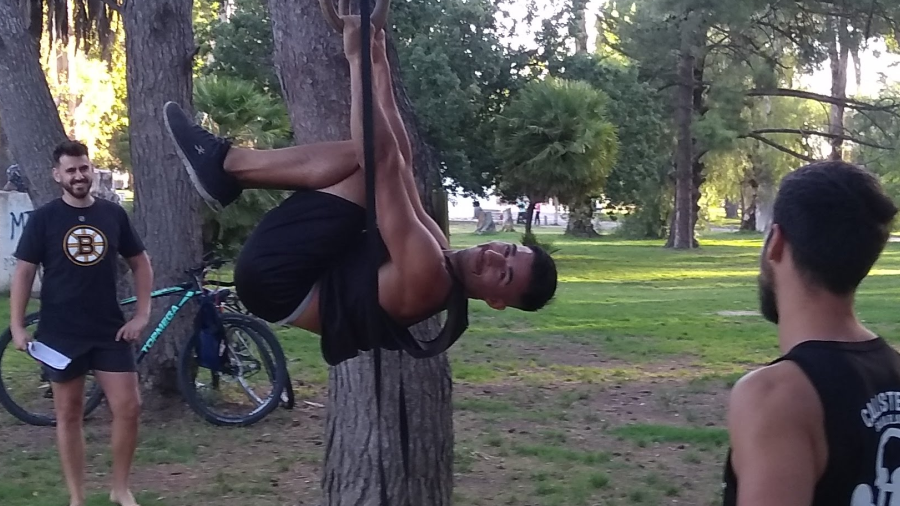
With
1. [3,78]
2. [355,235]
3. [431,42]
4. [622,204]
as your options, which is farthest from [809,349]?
[622,204]

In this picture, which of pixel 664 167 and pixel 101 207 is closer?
pixel 101 207

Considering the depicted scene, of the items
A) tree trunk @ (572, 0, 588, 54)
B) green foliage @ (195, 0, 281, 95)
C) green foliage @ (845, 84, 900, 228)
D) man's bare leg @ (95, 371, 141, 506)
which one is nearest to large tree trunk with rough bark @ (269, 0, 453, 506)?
man's bare leg @ (95, 371, 141, 506)

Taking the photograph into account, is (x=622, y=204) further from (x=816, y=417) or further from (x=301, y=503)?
(x=816, y=417)

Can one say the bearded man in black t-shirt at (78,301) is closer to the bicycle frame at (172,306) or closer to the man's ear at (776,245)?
the bicycle frame at (172,306)

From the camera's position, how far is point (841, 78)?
2936 cm

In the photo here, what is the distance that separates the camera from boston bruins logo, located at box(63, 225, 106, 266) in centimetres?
511

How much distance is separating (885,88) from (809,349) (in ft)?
99.3

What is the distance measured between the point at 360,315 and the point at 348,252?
17 centimetres

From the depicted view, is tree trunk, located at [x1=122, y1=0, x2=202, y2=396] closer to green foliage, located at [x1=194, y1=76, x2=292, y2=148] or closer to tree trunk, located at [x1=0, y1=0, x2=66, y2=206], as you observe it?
tree trunk, located at [x1=0, y1=0, x2=66, y2=206]

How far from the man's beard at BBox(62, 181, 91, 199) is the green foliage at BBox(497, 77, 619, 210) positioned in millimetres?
13656

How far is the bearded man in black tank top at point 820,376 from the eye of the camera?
64.1 inches

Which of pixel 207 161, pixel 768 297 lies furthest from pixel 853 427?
pixel 207 161

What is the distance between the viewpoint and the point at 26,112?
287 inches

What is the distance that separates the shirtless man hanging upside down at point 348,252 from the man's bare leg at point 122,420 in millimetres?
2372
